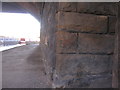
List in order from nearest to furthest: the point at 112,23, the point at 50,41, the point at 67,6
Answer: the point at 67,6 → the point at 112,23 → the point at 50,41

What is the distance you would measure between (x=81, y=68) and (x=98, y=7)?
54cm

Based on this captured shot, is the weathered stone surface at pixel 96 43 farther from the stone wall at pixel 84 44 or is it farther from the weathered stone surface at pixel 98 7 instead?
the weathered stone surface at pixel 98 7

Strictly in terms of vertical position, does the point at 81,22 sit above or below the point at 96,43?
above

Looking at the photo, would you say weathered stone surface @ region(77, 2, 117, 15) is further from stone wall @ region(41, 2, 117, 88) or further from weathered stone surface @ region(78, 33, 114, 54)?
weathered stone surface @ region(78, 33, 114, 54)

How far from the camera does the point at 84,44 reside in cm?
104

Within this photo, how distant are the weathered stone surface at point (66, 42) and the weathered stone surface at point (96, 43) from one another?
0.17ft

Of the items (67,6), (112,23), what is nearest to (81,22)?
(67,6)

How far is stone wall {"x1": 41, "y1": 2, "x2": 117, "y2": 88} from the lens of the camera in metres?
1.00

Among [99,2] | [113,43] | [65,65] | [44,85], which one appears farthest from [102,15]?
[44,85]

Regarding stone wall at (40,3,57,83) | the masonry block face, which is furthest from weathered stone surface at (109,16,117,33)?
stone wall at (40,3,57,83)

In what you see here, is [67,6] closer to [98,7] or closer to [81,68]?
[98,7]

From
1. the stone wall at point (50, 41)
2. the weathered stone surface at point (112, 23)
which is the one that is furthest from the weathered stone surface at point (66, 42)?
the weathered stone surface at point (112, 23)

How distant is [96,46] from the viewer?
1.06 m

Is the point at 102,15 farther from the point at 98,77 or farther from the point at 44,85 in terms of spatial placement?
the point at 44,85
